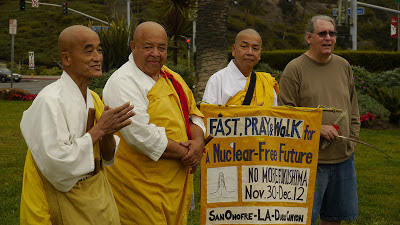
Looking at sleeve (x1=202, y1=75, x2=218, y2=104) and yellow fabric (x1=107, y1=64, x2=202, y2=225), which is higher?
sleeve (x1=202, y1=75, x2=218, y2=104)

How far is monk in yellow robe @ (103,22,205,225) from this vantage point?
3.85 metres

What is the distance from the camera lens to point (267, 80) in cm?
498

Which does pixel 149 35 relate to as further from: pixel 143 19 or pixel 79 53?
pixel 143 19

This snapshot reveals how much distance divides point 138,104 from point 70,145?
852 millimetres

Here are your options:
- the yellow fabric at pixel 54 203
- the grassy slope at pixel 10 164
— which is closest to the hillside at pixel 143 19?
the grassy slope at pixel 10 164

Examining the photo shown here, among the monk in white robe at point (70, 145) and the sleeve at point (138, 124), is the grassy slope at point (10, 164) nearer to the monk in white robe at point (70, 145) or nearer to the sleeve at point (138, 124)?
the sleeve at point (138, 124)

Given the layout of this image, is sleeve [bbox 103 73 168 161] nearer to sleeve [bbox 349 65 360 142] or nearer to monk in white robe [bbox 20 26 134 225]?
monk in white robe [bbox 20 26 134 225]

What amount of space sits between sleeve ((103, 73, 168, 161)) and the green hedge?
17.3m

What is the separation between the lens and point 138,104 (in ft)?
12.6

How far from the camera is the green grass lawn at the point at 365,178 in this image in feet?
21.9

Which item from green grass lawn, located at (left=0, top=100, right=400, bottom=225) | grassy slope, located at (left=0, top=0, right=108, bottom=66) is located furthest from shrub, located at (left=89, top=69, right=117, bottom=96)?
grassy slope, located at (left=0, top=0, right=108, bottom=66)

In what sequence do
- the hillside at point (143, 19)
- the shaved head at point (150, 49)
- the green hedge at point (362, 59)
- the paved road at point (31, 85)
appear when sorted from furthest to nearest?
the hillside at point (143, 19)
the paved road at point (31, 85)
the green hedge at point (362, 59)
the shaved head at point (150, 49)

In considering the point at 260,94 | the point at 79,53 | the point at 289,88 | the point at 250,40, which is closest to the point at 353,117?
the point at 289,88

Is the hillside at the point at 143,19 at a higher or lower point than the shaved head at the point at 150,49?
higher
